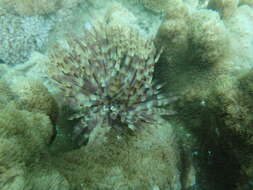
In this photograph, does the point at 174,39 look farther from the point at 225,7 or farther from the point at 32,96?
the point at 225,7

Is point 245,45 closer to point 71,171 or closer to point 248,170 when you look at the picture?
point 248,170

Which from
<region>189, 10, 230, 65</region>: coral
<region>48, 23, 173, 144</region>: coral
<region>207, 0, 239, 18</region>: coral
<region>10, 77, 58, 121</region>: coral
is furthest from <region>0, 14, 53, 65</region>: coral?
<region>207, 0, 239, 18</region>: coral

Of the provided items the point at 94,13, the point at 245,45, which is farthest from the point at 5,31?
the point at 245,45

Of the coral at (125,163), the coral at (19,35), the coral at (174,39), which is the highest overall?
the coral at (174,39)

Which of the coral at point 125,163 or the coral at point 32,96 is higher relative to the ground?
the coral at point 32,96

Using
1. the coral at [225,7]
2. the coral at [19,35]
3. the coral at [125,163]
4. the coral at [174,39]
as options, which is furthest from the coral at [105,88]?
the coral at [225,7]

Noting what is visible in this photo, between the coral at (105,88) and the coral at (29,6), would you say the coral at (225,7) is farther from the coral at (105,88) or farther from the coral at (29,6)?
the coral at (29,6)
